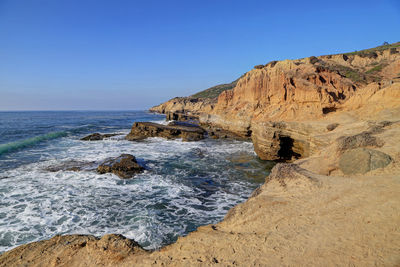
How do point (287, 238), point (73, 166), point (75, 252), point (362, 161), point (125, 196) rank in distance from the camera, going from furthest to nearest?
Answer: 1. point (73, 166)
2. point (125, 196)
3. point (362, 161)
4. point (75, 252)
5. point (287, 238)

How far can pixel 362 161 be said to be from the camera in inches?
225

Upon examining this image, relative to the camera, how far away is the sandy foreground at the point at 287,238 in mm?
3064

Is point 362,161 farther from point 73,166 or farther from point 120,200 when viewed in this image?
point 73,166

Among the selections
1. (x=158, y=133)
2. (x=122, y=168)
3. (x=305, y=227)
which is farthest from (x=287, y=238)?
(x=158, y=133)

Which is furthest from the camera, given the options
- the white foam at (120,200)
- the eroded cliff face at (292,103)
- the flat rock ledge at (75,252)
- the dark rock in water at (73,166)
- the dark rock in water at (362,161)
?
the eroded cliff face at (292,103)

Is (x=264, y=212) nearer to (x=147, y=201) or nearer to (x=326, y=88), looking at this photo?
(x=147, y=201)

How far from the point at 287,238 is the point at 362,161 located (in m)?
3.89

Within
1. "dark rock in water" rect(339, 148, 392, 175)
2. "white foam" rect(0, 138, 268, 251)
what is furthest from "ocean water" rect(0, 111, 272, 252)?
"dark rock in water" rect(339, 148, 392, 175)

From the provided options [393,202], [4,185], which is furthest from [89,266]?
[4,185]

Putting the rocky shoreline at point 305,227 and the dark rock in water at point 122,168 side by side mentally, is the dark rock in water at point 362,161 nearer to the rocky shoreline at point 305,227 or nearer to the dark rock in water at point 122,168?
the rocky shoreline at point 305,227

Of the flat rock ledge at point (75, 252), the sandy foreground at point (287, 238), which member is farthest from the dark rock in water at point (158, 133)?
the flat rock ledge at point (75, 252)

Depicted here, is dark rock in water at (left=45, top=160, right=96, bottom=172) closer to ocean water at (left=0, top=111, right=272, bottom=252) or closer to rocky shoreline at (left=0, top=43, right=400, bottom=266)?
ocean water at (left=0, top=111, right=272, bottom=252)

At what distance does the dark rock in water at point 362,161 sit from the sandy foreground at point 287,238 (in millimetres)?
386

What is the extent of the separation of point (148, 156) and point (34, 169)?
261 inches
